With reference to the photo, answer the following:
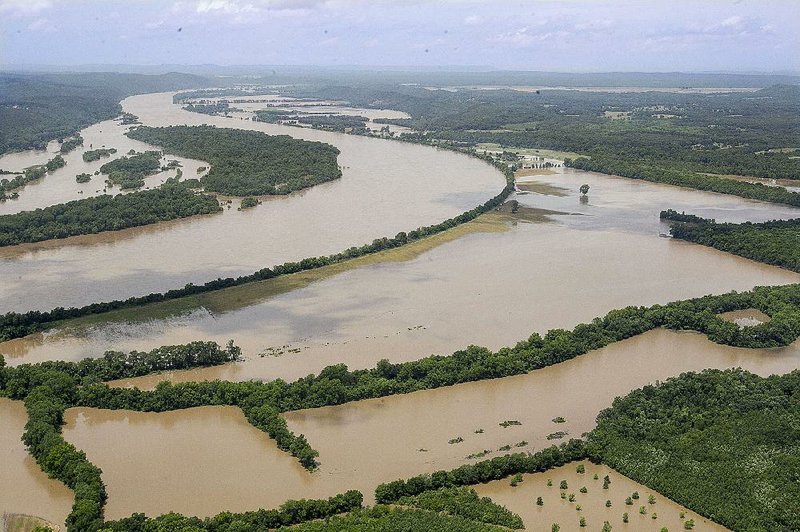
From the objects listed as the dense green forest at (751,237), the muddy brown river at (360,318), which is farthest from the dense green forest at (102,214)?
the dense green forest at (751,237)

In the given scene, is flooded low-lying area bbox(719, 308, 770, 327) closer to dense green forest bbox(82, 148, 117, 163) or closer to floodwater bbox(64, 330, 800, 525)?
floodwater bbox(64, 330, 800, 525)

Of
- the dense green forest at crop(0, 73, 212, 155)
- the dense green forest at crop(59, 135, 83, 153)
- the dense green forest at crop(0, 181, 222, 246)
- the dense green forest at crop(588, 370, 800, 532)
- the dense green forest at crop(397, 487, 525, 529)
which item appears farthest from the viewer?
the dense green forest at crop(0, 73, 212, 155)

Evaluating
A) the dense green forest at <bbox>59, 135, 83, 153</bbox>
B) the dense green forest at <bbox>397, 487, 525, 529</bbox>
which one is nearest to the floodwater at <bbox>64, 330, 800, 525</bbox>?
the dense green forest at <bbox>397, 487, 525, 529</bbox>

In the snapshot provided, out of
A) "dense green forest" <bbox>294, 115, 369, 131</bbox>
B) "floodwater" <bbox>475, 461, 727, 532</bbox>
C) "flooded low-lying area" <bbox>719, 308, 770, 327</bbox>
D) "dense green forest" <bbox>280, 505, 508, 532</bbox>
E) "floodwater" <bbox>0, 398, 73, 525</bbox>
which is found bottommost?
"floodwater" <bbox>0, 398, 73, 525</bbox>

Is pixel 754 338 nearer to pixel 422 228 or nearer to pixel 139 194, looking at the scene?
pixel 422 228

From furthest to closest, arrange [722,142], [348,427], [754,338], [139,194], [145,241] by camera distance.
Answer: [722,142], [139,194], [145,241], [754,338], [348,427]

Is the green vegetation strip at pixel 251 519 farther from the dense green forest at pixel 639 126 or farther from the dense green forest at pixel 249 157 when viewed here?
the dense green forest at pixel 639 126

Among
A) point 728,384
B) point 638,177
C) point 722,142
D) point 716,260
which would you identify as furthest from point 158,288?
point 722,142
